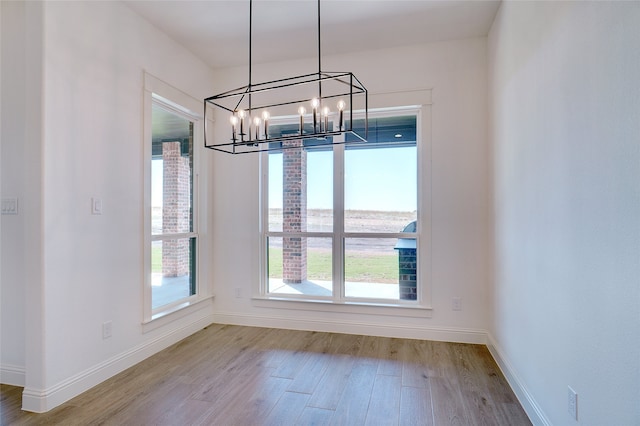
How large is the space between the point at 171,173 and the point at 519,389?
137 inches

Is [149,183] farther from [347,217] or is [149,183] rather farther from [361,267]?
[361,267]

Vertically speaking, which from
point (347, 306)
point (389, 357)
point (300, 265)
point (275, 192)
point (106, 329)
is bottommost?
point (389, 357)

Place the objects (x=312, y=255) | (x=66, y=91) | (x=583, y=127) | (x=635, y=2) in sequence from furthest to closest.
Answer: (x=312, y=255), (x=66, y=91), (x=583, y=127), (x=635, y=2)

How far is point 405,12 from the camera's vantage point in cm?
286

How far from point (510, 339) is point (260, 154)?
301 cm

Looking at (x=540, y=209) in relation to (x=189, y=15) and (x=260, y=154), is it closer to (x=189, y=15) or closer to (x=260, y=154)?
(x=260, y=154)

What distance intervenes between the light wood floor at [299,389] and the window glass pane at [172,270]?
493 mm

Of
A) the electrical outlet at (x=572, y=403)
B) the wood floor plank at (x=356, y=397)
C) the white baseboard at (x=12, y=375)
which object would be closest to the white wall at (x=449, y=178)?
the wood floor plank at (x=356, y=397)

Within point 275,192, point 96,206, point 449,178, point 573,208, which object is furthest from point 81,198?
point 449,178

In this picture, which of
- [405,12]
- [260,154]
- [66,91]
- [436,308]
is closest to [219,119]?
[260,154]

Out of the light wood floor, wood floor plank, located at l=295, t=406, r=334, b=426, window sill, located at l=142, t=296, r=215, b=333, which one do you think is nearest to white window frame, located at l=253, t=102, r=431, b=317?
the light wood floor

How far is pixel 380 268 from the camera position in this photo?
3.60 metres

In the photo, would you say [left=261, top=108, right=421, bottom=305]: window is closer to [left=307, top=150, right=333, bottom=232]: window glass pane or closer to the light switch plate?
[left=307, top=150, right=333, bottom=232]: window glass pane

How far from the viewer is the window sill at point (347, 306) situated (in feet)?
11.2
